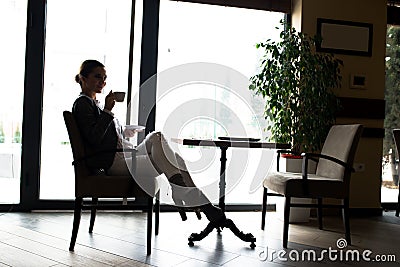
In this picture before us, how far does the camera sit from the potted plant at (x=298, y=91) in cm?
408

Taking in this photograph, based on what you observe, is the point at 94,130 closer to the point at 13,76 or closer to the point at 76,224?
the point at 76,224

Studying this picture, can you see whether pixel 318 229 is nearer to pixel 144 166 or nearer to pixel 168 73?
pixel 144 166

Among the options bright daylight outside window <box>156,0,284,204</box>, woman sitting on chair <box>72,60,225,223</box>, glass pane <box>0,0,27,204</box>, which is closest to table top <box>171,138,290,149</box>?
woman sitting on chair <box>72,60,225,223</box>

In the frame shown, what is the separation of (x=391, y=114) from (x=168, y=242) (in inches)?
126

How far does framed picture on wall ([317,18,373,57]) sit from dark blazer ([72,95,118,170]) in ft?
8.16

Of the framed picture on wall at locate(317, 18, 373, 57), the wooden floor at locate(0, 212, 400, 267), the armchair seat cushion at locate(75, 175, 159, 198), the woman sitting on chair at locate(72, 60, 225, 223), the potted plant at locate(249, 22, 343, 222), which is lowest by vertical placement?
the wooden floor at locate(0, 212, 400, 267)

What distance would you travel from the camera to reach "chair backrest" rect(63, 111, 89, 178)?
9.44ft

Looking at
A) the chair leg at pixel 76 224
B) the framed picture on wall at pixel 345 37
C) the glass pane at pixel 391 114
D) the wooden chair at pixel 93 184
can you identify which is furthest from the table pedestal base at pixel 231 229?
the glass pane at pixel 391 114

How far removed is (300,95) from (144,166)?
5.74 ft

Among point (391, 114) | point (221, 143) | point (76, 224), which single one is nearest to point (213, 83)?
point (221, 143)

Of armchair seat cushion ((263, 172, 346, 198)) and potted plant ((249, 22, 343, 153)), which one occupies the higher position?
potted plant ((249, 22, 343, 153))

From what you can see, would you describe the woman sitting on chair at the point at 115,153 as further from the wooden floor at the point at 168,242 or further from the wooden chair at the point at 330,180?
the wooden chair at the point at 330,180

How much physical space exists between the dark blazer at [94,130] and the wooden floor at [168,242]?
55 cm

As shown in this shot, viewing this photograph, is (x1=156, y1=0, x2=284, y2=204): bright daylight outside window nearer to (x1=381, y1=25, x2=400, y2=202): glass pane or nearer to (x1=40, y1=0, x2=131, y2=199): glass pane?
(x1=40, y1=0, x2=131, y2=199): glass pane
